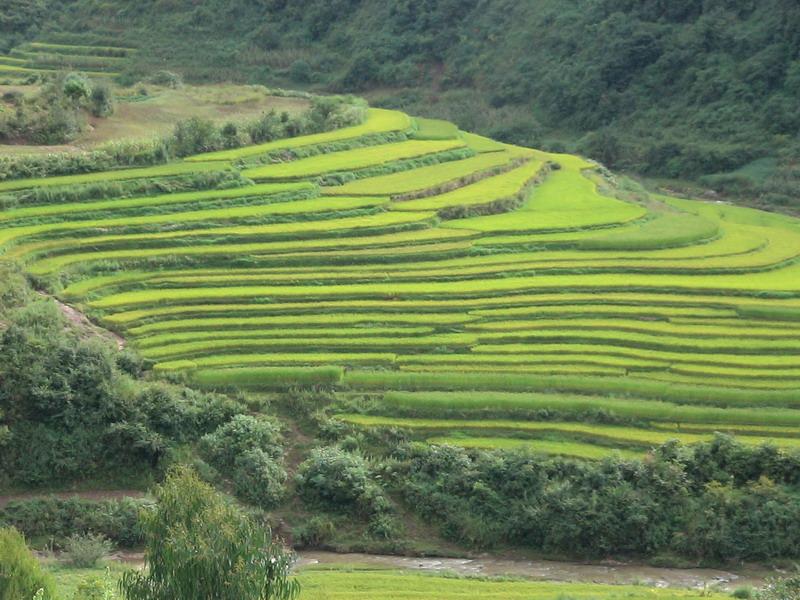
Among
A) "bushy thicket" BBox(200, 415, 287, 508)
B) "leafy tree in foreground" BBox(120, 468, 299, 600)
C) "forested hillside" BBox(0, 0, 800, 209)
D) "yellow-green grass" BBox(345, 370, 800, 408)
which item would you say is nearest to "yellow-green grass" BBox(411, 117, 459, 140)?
"forested hillside" BBox(0, 0, 800, 209)

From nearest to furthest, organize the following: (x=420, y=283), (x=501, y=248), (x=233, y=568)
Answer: (x=233, y=568), (x=420, y=283), (x=501, y=248)

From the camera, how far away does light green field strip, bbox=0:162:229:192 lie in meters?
29.7

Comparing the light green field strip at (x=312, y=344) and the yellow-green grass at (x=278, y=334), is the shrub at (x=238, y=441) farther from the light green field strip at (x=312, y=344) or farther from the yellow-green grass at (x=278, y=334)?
the yellow-green grass at (x=278, y=334)

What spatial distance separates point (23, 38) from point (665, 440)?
156ft

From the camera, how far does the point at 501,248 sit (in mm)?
28672

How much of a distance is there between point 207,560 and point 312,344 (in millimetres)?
11837

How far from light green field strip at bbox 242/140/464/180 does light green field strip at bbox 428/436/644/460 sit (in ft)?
44.3

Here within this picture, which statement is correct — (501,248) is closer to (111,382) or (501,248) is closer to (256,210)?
(256,210)

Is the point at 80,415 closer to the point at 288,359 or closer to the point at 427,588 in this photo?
the point at 288,359

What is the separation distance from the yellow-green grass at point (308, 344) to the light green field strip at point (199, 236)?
3.69m

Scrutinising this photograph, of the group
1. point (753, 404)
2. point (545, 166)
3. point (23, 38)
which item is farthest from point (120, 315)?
point (23, 38)

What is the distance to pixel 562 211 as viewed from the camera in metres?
32.4

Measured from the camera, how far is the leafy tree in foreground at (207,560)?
38.4 ft

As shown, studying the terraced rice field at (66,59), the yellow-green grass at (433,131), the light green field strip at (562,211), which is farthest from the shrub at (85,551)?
the terraced rice field at (66,59)
